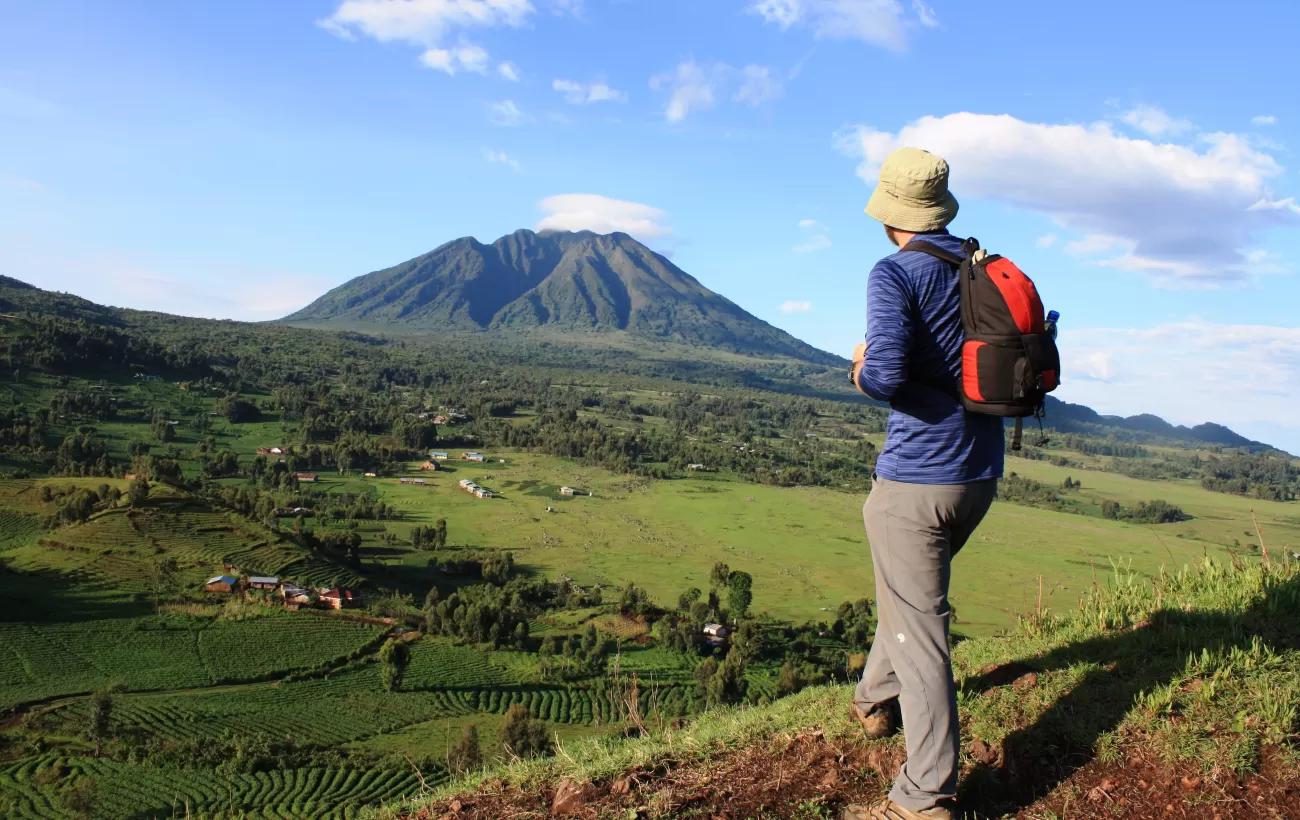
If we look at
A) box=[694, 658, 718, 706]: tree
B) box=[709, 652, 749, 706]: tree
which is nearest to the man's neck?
box=[709, 652, 749, 706]: tree

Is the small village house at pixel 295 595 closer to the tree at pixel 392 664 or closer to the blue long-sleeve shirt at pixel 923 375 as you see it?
the tree at pixel 392 664

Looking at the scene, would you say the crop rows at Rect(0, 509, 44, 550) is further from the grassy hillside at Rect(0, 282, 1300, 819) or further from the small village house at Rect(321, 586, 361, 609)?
the small village house at Rect(321, 586, 361, 609)

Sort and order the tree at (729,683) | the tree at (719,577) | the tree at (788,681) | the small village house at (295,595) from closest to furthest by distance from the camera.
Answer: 1. the tree at (788,681)
2. the tree at (729,683)
3. the small village house at (295,595)
4. the tree at (719,577)

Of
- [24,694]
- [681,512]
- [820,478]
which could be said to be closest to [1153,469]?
[820,478]

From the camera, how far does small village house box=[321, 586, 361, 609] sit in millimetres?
40859

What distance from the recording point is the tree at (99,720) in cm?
2534

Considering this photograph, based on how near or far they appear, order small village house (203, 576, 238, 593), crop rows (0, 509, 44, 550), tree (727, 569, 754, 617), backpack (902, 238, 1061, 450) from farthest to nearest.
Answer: crop rows (0, 509, 44, 550) < tree (727, 569, 754, 617) < small village house (203, 576, 238, 593) < backpack (902, 238, 1061, 450)

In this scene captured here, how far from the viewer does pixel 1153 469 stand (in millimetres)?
121938

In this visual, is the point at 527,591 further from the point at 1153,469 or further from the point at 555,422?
the point at 1153,469

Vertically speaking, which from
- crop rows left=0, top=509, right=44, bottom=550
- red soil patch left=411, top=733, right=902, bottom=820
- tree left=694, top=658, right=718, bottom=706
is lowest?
tree left=694, top=658, right=718, bottom=706

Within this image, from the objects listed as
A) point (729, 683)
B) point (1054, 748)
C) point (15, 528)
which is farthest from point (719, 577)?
point (1054, 748)

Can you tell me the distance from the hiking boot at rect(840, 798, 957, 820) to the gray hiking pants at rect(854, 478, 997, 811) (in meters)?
0.02

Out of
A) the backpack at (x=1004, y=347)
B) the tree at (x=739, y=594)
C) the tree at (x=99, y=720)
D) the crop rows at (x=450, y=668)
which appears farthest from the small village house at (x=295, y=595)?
the backpack at (x=1004, y=347)

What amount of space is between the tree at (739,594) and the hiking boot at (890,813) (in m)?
41.4
